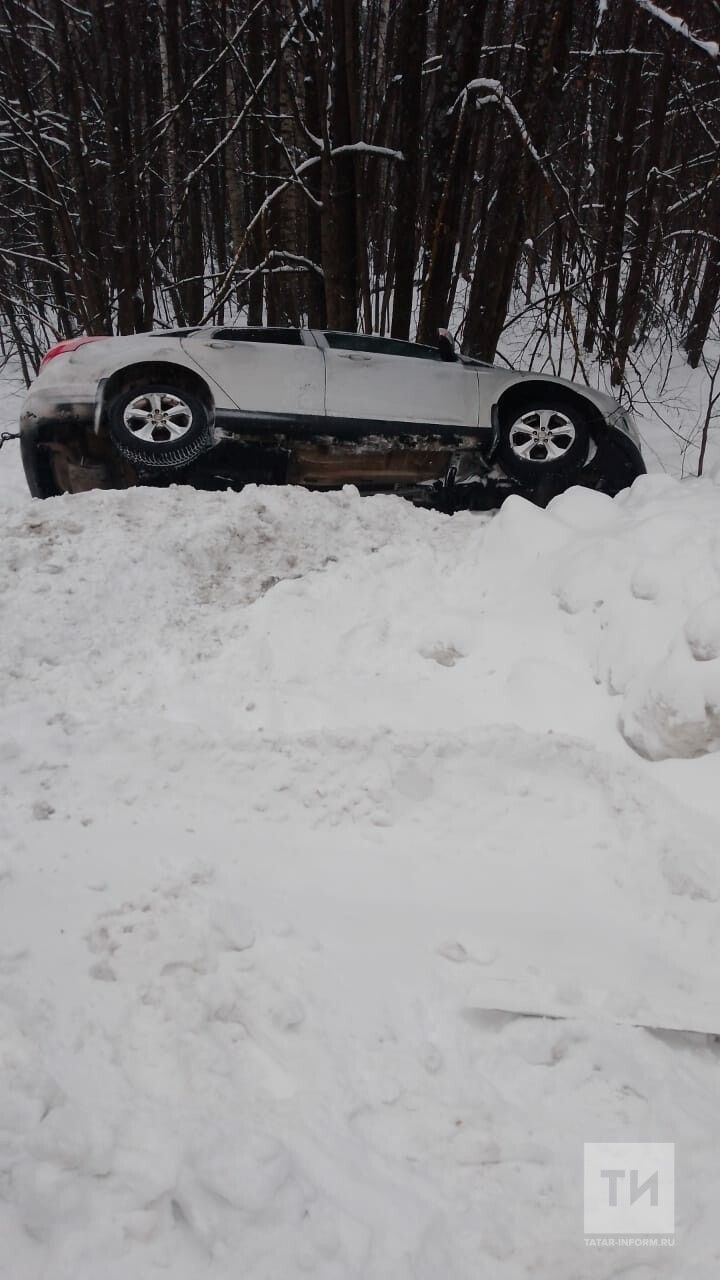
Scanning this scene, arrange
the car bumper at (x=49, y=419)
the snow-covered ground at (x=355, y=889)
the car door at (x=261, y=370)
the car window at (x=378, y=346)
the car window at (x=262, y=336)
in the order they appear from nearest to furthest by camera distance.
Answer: the snow-covered ground at (x=355, y=889)
the car bumper at (x=49, y=419)
the car door at (x=261, y=370)
the car window at (x=262, y=336)
the car window at (x=378, y=346)

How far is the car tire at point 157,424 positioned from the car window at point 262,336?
0.59 m

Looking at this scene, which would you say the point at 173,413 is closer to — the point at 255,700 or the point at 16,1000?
the point at 255,700

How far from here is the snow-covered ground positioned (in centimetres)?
162

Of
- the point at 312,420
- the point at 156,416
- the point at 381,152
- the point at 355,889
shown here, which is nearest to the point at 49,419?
the point at 156,416

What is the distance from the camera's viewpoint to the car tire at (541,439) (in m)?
5.63

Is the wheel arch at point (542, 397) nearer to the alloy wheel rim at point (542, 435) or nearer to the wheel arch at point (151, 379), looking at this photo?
the alloy wheel rim at point (542, 435)

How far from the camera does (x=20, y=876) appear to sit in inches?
94.7

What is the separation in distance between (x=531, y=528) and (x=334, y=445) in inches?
75.8

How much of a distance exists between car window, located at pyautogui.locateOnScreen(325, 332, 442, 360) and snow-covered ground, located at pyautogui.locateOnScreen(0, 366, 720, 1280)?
79.1 inches

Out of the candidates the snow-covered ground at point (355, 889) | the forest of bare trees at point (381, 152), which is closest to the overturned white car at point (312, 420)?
the forest of bare trees at point (381, 152)

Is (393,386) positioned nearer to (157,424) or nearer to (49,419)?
(157,424)

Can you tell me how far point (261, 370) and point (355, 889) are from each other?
4098 millimetres

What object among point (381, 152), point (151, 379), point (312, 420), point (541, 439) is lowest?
point (541, 439)

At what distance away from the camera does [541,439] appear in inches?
223
